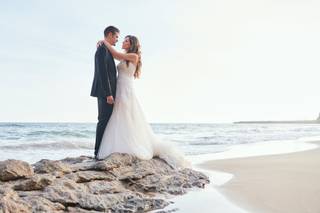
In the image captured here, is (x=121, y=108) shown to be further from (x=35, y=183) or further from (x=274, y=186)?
(x=274, y=186)

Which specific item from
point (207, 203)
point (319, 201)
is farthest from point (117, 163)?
point (319, 201)

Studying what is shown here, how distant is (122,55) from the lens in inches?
265

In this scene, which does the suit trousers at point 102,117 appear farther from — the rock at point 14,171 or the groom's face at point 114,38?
the rock at point 14,171

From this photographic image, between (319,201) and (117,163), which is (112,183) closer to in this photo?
(117,163)

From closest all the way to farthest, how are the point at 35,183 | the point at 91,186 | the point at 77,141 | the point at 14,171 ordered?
the point at 35,183
the point at 14,171
the point at 91,186
the point at 77,141

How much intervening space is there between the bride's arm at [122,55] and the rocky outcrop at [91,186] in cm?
173

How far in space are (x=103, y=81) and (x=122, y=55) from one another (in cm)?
59

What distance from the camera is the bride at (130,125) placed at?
6695mm

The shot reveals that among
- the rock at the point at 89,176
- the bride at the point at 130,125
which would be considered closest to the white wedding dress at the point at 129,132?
the bride at the point at 130,125

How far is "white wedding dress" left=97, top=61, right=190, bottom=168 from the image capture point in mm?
6699

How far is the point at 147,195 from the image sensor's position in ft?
17.2

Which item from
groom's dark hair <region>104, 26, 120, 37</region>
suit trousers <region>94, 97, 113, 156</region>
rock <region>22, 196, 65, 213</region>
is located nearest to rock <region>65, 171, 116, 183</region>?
rock <region>22, 196, 65, 213</region>

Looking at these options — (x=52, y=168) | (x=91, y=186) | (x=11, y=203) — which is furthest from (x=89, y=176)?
(x=11, y=203)

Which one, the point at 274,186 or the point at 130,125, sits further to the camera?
the point at 130,125
